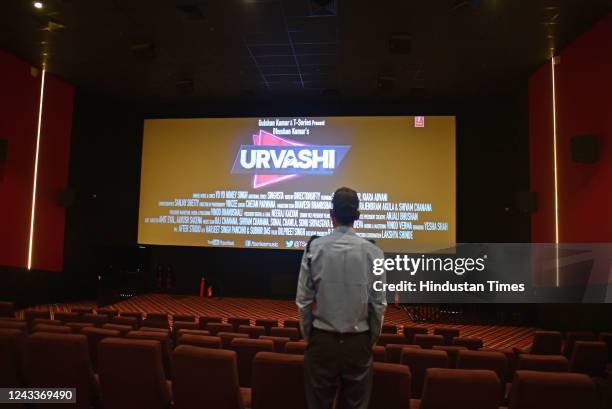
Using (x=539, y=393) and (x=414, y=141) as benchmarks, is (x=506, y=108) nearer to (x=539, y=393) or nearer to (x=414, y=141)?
(x=414, y=141)

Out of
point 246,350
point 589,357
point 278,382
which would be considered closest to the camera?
point 278,382

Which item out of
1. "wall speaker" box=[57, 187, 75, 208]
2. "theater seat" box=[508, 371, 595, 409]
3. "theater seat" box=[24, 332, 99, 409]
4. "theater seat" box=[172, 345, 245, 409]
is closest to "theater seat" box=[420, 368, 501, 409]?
"theater seat" box=[508, 371, 595, 409]

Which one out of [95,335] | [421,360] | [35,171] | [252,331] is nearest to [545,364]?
[421,360]

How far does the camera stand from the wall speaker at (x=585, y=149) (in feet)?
21.5

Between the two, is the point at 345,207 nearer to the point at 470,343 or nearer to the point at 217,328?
the point at 470,343

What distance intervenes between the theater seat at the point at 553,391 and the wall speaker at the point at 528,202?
747 centimetres

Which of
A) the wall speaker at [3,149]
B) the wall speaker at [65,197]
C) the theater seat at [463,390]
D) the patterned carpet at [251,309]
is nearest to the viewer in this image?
the theater seat at [463,390]

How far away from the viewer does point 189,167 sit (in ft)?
35.4

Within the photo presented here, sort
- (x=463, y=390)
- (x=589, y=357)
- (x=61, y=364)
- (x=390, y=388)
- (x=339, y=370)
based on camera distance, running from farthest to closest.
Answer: (x=589, y=357) < (x=61, y=364) < (x=390, y=388) < (x=463, y=390) < (x=339, y=370)

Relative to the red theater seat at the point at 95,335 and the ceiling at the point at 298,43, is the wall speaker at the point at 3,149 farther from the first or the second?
the red theater seat at the point at 95,335

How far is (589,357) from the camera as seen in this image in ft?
11.7

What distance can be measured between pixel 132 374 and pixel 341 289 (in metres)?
1.32

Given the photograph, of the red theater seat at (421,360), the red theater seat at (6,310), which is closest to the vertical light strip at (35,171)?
the red theater seat at (6,310)

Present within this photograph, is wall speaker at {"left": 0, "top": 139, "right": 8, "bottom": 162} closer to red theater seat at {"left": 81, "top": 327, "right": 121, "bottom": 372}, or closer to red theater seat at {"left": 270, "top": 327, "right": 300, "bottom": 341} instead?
red theater seat at {"left": 81, "top": 327, "right": 121, "bottom": 372}
